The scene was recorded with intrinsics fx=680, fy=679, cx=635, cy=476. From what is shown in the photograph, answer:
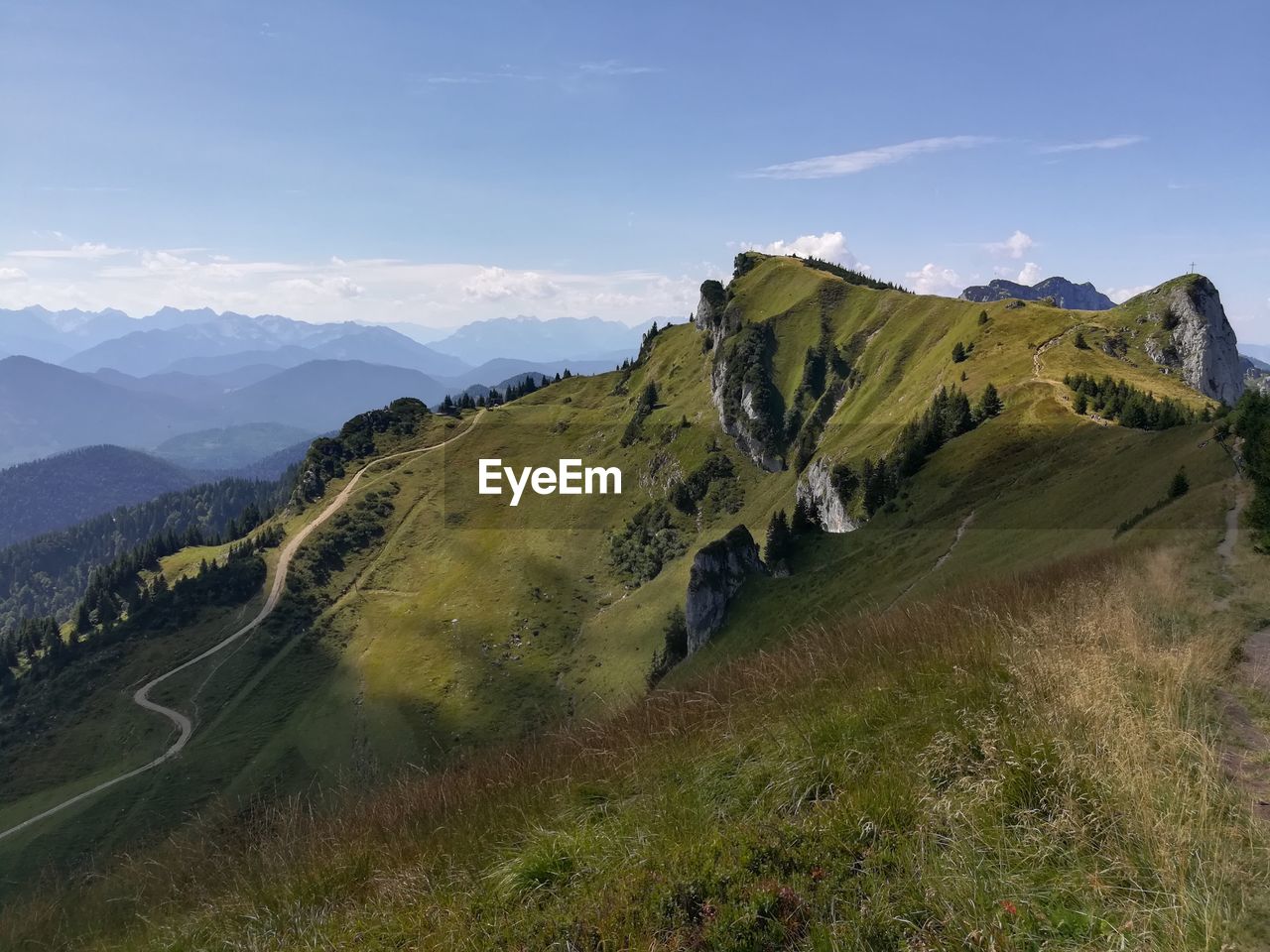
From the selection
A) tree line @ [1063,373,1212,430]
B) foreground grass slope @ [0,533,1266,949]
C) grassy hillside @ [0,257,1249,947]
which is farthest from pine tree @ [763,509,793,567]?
foreground grass slope @ [0,533,1266,949]

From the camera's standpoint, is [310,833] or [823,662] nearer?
[310,833]

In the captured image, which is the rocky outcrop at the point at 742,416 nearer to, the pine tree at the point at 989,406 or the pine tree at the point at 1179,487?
the pine tree at the point at 989,406

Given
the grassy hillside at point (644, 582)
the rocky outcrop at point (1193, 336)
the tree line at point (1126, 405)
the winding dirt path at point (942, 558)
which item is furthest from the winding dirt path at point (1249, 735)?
the rocky outcrop at point (1193, 336)

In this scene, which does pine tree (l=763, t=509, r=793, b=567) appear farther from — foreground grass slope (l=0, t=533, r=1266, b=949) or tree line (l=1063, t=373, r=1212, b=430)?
foreground grass slope (l=0, t=533, r=1266, b=949)

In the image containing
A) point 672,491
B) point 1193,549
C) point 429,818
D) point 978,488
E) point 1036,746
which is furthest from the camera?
point 672,491

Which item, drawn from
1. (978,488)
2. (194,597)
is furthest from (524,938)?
(194,597)

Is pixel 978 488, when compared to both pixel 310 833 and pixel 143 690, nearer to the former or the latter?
pixel 310 833

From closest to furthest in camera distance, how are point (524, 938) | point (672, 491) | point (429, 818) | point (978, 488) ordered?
point (524, 938)
point (429, 818)
point (978, 488)
point (672, 491)

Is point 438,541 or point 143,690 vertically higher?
point 438,541
